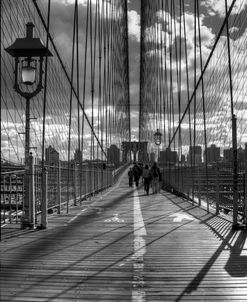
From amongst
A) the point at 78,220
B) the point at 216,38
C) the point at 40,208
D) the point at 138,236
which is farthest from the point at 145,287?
the point at 216,38

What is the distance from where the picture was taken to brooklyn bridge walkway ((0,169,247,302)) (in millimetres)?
2904

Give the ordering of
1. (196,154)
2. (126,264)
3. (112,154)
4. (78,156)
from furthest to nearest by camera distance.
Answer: (112,154) → (78,156) → (196,154) → (126,264)

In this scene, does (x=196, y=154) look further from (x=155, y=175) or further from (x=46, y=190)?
(x=46, y=190)

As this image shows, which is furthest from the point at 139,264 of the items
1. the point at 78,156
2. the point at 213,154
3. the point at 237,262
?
the point at 78,156

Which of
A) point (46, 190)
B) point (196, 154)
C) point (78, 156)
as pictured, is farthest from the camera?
point (78, 156)

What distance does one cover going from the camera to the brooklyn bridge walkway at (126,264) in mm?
2904

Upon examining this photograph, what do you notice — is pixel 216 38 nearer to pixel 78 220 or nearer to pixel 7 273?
pixel 78 220

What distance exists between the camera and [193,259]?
3996 millimetres

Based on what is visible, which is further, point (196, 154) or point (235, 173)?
point (196, 154)

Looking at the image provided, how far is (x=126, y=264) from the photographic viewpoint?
3734 mm

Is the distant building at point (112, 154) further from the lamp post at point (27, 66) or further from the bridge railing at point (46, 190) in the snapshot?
the lamp post at point (27, 66)

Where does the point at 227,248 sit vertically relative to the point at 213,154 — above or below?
below

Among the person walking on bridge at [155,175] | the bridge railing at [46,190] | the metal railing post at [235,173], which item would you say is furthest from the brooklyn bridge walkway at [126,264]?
the person walking on bridge at [155,175]

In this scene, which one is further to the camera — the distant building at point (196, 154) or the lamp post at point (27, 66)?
the distant building at point (196, 154)
